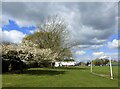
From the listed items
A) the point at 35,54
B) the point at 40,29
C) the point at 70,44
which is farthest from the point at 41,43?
the point at 35,54

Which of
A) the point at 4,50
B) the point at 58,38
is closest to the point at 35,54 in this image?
the point at 4,50

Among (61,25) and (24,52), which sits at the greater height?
(61,25)

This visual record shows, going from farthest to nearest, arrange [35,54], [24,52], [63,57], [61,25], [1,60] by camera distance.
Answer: [63,57] < [61,25] < [35,54] < [24,52] < [1,60]

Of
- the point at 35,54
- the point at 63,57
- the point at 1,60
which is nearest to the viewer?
the point at 1,60

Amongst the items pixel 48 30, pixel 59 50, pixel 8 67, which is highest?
pixel 48 30

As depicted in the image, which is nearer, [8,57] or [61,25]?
[8,57]

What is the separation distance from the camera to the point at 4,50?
29.8m

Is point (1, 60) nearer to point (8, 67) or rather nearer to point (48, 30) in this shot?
point (8, 67)

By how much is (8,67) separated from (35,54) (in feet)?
12.8

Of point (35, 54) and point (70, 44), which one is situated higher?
point (70, 44)

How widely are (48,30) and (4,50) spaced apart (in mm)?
26868

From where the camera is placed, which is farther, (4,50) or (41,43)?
(41,43)

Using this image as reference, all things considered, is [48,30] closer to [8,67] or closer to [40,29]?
[40,29]

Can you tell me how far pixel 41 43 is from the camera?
56969 mm
